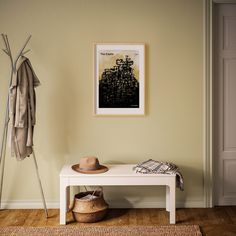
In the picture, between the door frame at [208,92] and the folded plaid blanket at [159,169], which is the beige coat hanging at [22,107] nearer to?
the folded plaid blanket at [159,169]

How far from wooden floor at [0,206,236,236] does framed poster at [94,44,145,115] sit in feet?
3.65

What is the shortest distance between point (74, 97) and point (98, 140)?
1.81 feet

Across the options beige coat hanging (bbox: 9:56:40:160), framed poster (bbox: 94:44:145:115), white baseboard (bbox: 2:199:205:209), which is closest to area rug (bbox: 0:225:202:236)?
white baseboard (bbox: 2:199:205:209)

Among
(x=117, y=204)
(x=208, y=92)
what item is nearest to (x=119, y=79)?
(x=208, y=92)

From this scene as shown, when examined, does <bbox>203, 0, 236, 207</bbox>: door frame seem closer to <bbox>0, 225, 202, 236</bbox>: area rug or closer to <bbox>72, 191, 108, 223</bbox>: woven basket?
<bbox>0, 225, 202, 236</bbox>: area rug

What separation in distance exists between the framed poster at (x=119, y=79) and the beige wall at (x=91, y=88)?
0.26 ft

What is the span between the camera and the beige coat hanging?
4.01 meters

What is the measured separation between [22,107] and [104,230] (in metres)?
1.45

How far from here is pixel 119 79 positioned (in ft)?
14.7

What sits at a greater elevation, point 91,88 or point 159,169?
point 91,88

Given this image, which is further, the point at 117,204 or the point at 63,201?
the point at 117,204

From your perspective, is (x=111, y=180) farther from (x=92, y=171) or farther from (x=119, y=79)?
(x=119, y=79)

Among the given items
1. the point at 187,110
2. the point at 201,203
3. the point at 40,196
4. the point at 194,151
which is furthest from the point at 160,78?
the point at 40,196

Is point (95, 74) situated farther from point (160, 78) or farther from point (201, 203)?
point (201, 203)
